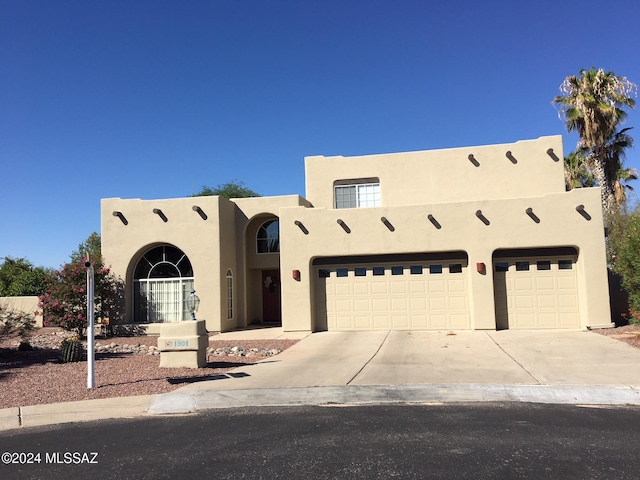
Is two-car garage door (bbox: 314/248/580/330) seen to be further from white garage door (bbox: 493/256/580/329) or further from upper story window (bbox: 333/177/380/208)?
upper story window (bbox: 333/177/380/208)

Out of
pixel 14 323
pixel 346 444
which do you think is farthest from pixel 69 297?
pixel 346 444

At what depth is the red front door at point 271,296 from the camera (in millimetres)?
21109

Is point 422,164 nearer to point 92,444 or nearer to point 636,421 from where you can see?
point 636,421

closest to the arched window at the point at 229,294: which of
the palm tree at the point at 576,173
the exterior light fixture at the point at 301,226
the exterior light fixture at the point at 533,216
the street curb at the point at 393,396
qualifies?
the exterior light fixture at the point at 301,226

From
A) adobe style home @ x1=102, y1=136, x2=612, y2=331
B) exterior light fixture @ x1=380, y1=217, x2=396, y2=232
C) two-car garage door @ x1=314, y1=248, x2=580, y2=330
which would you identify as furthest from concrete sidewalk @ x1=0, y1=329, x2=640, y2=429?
exterior light fixture @ x1=380, y1=217, x2=396, y2=232

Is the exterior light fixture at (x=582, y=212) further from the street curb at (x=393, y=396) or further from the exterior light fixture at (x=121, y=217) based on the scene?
the exterior light fixture at (x=121, y=217)

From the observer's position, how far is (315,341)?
15266mm

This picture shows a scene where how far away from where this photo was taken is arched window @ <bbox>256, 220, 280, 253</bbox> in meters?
20.8

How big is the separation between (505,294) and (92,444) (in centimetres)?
1313

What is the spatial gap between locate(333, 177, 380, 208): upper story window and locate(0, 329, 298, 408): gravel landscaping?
692 centimetres

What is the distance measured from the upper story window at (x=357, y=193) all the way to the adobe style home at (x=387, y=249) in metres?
0.04

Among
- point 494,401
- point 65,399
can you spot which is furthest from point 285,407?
point 65,399

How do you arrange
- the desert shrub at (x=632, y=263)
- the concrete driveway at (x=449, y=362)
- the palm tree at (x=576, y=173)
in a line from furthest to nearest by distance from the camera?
the palm tree at (x=576, y=173) → the desert shrub at (x=632, y=263) → the concrete driveway at (x=449, y=362)

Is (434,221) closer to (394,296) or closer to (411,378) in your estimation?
(394,296)
